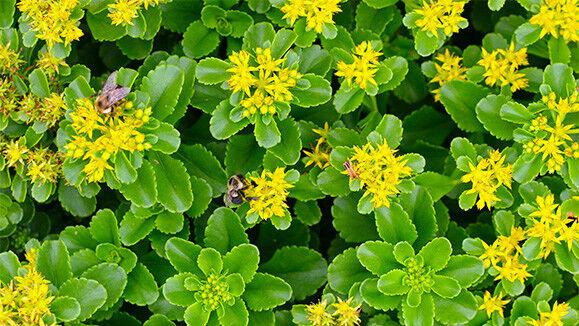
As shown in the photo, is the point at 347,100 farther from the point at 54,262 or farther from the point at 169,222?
the point at 54,262

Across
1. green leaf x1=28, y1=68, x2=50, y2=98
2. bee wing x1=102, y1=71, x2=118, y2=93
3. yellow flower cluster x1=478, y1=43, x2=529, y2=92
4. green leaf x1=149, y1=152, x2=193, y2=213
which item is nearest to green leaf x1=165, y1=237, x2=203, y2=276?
green leaf x1=149, y1=152, x2=193, y2=213

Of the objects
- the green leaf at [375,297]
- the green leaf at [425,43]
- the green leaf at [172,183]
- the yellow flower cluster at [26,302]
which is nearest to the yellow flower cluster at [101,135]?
the green leaf at [172,183]

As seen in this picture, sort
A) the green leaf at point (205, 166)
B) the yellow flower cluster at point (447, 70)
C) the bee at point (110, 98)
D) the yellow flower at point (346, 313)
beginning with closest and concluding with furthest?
the bee at point (110, 98)
the yellow flower at point (346, 313)
the green leaf at point (205, 166)
the yellow flower cluster at point (447, 70)

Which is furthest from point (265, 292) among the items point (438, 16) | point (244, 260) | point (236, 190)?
point (438, 16)

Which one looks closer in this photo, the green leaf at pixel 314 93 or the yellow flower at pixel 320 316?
the yellow flower at pixel 320 316

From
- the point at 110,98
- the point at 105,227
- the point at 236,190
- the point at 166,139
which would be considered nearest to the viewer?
the point at 110,98

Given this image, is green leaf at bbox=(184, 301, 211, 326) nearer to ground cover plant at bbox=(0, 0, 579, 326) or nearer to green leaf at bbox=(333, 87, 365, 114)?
ground cover plant at bbox=(0, 0, 579, 326)

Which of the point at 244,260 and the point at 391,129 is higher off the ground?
the point at 391,129

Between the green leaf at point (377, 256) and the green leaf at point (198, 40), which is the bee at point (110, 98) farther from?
the green leaf at point (377, 256)
